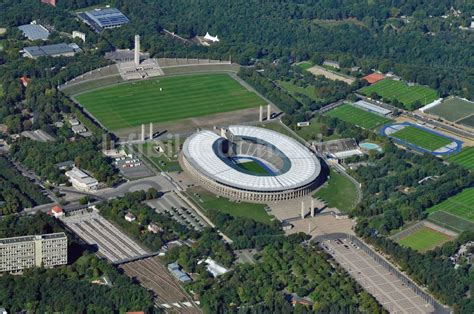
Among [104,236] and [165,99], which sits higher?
[104,236]

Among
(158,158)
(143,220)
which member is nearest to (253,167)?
(158,158)

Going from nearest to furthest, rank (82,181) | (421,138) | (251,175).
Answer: (82,181) < (251,175) < (421,138)

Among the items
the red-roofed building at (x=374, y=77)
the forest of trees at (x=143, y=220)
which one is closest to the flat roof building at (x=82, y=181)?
the forest of trees at (x=143, y=220)

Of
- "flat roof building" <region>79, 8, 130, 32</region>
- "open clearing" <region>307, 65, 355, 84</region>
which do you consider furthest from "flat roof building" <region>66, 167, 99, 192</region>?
Result: "flat roof building" <region>79, 8, 130, 32</region>

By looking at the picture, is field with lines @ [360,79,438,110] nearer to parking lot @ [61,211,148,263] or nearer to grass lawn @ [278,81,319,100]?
grass lawn @ [278,81,319,100]

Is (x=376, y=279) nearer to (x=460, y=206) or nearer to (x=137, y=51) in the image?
(x=460, y=206)
